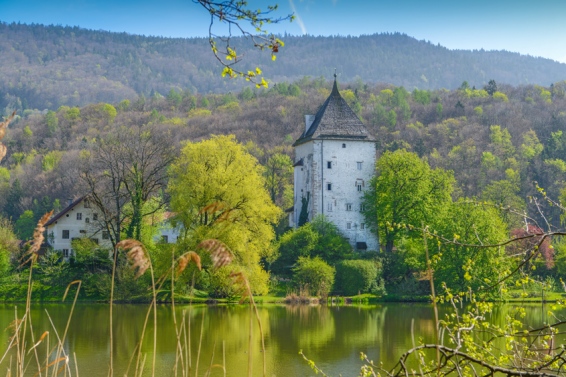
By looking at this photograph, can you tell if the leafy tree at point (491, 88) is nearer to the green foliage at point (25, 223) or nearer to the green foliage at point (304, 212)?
the green foliage at point (25, 223)

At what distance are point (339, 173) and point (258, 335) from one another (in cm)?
2745

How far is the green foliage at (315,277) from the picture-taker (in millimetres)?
43031

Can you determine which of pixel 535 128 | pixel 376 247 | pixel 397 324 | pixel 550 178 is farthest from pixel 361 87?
pixel 397 324

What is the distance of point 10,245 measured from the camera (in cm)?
4781

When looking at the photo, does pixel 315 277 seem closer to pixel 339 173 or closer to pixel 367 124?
pixel 339 173

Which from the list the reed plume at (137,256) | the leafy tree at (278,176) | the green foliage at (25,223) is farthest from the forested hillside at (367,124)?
the reed plume at (137,256)

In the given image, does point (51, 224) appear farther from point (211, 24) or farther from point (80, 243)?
point (211, 24)

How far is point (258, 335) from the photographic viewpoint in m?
27.1

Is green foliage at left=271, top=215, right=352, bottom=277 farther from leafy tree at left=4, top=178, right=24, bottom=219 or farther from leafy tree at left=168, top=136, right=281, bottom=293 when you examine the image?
leafy tree at left=4, top=178, right=24, bottom=219

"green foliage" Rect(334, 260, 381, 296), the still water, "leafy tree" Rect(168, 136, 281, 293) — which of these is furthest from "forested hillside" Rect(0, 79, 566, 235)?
the still water

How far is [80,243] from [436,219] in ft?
60.3

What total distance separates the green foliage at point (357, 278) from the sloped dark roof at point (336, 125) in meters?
11.6

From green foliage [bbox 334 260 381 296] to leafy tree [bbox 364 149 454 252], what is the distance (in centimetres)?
449

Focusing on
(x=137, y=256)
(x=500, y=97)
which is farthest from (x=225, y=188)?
(x=500, y=97)
